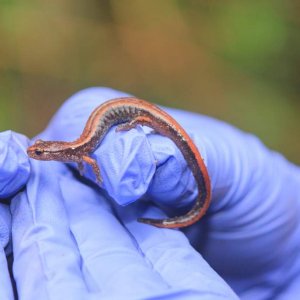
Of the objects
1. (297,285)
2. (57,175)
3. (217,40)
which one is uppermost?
(217,40)

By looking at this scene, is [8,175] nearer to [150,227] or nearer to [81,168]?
[81,168]

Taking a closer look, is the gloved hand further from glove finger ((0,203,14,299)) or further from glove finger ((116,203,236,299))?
glove finger ((116,203,236,299))

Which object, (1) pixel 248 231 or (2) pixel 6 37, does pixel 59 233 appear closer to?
(1) pixel 248 231

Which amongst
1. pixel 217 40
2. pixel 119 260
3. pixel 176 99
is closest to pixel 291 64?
pixel 217 40

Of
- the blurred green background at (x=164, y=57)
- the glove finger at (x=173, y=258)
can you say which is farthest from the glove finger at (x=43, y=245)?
the blurred green background at (x=164, y=57)

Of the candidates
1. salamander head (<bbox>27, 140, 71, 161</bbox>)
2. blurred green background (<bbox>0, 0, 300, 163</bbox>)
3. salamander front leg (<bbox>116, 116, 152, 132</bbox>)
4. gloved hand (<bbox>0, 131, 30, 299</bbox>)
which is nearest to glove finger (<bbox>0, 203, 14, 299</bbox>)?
gloved hand (<bbox>0, 131, 30, 299</bbox>)
